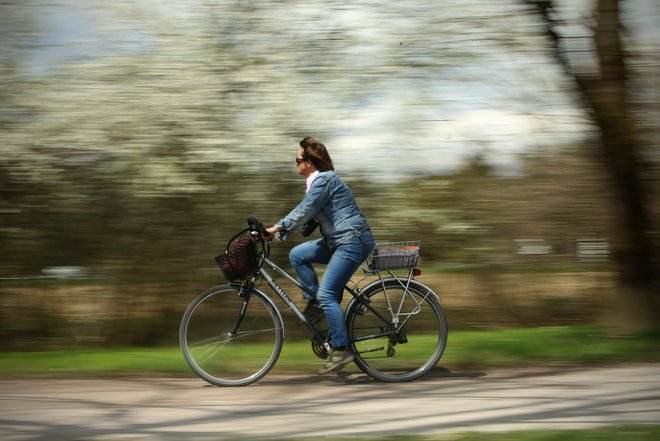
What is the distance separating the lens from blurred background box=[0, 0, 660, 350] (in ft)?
27.5

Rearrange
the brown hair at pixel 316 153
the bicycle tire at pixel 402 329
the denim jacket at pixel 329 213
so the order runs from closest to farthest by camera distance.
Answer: the denim jacket at pixel 329 213 → the brown hair at pixel 316 153 → the bicycle tire at pixel 402 329

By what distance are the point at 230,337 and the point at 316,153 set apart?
168cm

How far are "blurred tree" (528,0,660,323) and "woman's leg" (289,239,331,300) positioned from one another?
337 cm

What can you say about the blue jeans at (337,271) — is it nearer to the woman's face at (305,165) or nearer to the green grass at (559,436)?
the woman's face at (305,165)

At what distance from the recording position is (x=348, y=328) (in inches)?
256

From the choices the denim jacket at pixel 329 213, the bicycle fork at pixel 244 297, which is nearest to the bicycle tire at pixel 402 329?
the denim jacket at pixel 329 213

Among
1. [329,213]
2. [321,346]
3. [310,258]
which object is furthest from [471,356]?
[329,213]

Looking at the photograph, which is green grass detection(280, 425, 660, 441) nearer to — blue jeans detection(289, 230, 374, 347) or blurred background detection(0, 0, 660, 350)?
blue jeans detection(289, 230, 374, 347)

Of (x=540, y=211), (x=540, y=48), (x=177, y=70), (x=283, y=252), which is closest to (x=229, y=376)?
(x=283, y=252)

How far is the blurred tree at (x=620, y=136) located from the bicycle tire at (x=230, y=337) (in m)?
3.88

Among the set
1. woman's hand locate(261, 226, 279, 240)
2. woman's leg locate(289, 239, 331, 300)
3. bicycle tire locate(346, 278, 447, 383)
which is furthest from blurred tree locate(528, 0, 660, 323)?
woman's hand locate(261, 226, 279, 240)

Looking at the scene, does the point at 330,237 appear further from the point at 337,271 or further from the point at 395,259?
the point at 395,259

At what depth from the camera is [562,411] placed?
17.0 feet

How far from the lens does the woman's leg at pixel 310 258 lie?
21.1 ft
